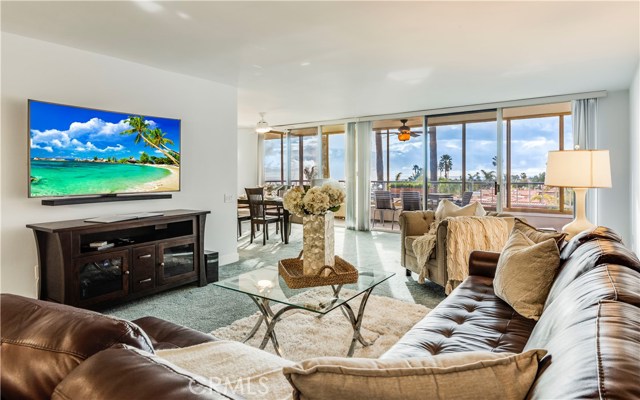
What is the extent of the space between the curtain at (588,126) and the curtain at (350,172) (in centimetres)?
393

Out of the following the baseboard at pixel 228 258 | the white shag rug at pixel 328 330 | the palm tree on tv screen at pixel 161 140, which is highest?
the palm tree on tv screen at pixel 161 140

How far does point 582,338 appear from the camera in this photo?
84 centimetres

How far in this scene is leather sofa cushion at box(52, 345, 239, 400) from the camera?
642mm

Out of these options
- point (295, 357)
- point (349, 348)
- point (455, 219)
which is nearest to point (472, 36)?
point (455, 219)

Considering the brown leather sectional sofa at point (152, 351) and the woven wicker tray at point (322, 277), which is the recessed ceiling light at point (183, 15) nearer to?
the woven wicker tray at point (322, 277)

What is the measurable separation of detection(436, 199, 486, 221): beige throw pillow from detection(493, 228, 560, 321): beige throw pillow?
2088 mm

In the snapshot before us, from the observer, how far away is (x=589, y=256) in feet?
5.32

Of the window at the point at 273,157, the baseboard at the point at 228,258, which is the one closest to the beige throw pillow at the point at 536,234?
the baseboard at the point at 228,258

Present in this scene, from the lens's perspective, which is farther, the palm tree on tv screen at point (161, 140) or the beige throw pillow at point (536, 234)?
the palm tree on tv screen at point (161, 140)

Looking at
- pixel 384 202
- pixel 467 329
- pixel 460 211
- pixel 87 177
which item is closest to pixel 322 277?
pixel 467 329

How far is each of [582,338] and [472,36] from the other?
3.05m

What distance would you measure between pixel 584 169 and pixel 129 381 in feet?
11.4

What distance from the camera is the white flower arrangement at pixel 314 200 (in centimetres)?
250

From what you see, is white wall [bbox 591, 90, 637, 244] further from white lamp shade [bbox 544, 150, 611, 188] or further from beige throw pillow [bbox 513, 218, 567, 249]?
beige throw pillow [bbox 513, 218, 567, 249]
